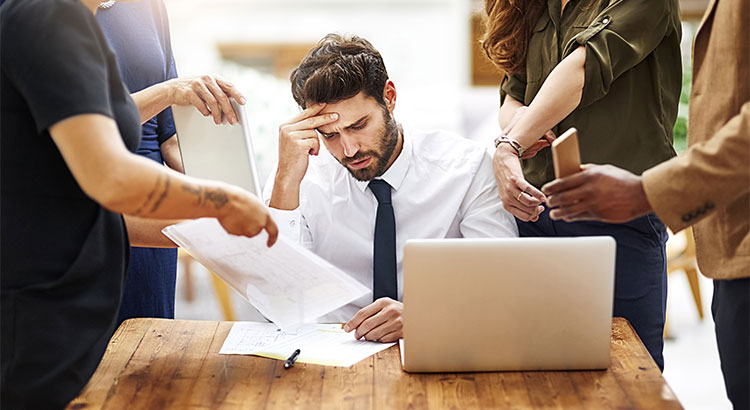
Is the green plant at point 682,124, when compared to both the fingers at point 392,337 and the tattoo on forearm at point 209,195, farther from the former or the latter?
the tattoo on forearm at point 209,195

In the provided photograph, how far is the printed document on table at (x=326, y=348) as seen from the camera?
4.74 feet

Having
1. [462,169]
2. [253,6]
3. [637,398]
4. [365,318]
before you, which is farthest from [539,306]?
[253,6]

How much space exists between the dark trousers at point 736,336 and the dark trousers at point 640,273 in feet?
1.26

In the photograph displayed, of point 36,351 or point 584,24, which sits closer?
point 36,351

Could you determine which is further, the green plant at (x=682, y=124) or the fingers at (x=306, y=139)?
the green plant at (x=682, y=124)

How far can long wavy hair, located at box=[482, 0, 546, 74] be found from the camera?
1.90 m

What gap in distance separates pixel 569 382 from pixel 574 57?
0.76 meters

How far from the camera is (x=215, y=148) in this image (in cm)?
172

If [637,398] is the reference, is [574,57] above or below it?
above

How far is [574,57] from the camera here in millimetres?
1695

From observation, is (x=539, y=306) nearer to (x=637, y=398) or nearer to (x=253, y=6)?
(x=637, y=398)

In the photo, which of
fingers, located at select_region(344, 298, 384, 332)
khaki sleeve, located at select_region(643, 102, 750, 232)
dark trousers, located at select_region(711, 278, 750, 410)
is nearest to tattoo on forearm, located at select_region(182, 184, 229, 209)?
fingers, located at select_region(344, 298, 384, 332)

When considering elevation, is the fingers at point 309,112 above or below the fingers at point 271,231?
above

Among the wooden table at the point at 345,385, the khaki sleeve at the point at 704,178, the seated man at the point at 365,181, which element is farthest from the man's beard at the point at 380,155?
the khaki sleeve at the point at 704,178
